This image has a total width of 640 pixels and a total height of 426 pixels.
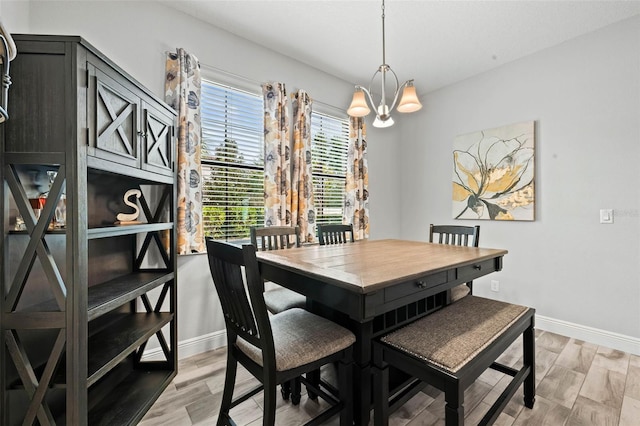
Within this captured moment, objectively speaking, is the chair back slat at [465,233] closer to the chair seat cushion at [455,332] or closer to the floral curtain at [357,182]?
the chair seat cushion at [455,332]

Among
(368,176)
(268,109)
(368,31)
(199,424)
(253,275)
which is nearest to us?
(253,275)

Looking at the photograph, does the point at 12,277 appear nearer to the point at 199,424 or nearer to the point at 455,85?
the point at 199,424

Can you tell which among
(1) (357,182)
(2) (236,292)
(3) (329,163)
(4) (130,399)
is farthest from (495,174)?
(4) (130,399)

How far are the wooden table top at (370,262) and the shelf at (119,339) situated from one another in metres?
0.78

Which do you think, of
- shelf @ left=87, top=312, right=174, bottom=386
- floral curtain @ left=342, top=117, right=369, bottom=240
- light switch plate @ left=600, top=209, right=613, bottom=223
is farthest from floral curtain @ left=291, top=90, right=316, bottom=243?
light switch plate @ left=600, top=209, right=613, bottom=223

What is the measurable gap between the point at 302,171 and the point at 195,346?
5.99 ft

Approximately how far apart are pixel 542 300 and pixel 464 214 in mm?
1135

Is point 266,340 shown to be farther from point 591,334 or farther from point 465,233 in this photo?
point 591,334

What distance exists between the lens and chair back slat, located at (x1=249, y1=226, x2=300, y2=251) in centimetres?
226

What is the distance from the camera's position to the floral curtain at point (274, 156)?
2689mm

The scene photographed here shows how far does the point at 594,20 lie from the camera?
2379mm

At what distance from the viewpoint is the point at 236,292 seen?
1.23 m

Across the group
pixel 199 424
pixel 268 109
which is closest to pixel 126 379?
pixel 199 424

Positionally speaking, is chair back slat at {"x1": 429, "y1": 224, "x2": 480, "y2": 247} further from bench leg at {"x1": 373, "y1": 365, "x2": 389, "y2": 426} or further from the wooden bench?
bench leg at {"x1": 373, "y1": 365, "x2": 389, "y2": 426}
